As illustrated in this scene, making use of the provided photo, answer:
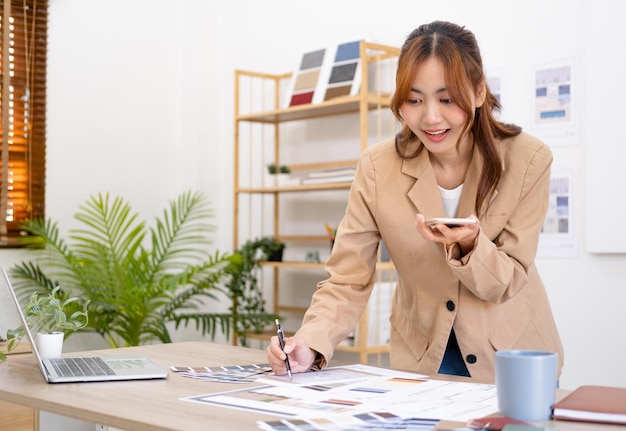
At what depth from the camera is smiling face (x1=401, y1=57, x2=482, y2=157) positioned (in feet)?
6.14

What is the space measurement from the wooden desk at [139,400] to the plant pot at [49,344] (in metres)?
0.04

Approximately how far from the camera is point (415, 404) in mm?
1425

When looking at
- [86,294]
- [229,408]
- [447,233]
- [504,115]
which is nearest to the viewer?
[229,408]

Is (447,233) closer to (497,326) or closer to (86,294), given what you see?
(497,326)

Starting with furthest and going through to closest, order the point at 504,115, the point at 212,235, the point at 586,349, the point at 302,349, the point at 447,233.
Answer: the point at 212,235
the point at 504,115
the point at 586,349
the point at 302,349
the point at 447,233

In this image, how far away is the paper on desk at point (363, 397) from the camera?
136 cm

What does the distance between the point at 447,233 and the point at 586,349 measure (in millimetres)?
2127

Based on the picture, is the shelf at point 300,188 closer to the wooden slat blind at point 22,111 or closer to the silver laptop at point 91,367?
the wooden slat blind at point 22,111

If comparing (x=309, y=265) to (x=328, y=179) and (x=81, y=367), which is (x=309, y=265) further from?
(x=81, y=367)

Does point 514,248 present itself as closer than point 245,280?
Yes

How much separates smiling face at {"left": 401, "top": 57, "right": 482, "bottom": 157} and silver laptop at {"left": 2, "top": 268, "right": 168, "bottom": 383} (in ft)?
2.50

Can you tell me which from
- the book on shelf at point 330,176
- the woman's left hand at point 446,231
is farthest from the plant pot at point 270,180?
the woman's left hand at point 446,231

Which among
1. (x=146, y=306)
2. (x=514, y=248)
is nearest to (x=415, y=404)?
(x=514, y=248)

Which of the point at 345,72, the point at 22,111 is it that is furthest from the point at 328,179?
the point at 22,111
